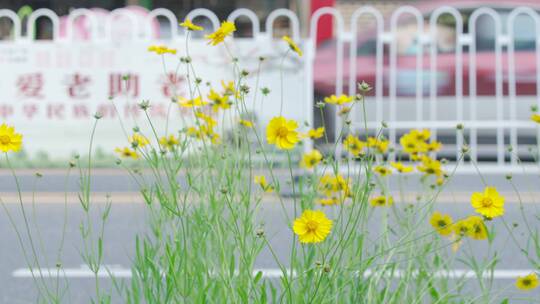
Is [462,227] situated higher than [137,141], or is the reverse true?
[137,141]

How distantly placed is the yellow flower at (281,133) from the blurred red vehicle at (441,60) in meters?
6.27

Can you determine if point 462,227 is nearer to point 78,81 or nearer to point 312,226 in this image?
point 312,226

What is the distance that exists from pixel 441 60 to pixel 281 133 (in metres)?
6.61

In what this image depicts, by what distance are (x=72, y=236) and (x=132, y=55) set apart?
264 centimetres

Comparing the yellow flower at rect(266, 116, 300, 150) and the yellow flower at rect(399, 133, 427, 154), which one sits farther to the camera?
the yellow flower at rect(399, 133, 427, 154)

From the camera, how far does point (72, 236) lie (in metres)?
5.56

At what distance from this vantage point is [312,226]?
6.54 ft

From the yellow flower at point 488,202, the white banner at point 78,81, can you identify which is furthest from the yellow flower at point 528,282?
the white banner at point 78,81

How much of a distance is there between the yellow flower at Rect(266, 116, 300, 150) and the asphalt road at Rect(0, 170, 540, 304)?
1.86ft

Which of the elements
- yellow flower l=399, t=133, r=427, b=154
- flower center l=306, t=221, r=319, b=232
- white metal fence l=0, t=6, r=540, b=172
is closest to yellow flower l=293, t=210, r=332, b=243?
flower center l=306, t=221, r=319, b=232

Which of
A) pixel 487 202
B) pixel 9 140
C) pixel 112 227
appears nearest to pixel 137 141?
pixel 9 140

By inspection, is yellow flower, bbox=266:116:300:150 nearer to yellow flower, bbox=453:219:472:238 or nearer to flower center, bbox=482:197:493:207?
flower center, bbox=482:197:493:207

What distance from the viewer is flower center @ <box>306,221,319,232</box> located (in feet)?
6.53

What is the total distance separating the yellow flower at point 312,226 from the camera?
6.49 feet
